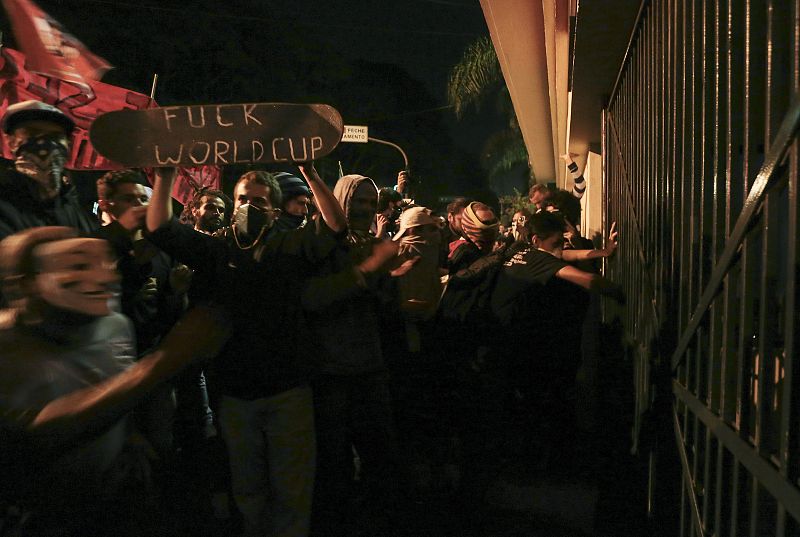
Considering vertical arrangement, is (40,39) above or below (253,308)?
above

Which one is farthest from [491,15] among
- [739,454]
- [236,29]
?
[236,29]

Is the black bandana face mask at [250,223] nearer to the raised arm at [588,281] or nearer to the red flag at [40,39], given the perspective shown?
the raised arm at [588,281]

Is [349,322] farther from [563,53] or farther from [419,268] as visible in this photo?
[563,53]

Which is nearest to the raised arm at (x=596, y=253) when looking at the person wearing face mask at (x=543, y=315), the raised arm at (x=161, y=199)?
the person wearing face mask at (x=543, y=315)

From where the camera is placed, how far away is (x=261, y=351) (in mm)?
3361

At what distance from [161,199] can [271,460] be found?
Result: 1.26 metres

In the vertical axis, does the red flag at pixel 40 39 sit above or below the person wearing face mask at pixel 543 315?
above

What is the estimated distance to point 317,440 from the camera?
388 centimetres

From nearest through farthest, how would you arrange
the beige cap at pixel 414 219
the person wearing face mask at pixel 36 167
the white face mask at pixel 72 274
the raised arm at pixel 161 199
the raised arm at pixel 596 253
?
the white face mask at pixel 72 274 < the raised arm at pixel 161 199 < the person wearing face mask at pixel 36 167 < the beige cap at pixel 414 219 < the raised arm at pixel 596 253

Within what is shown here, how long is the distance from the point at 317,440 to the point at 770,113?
2758mm

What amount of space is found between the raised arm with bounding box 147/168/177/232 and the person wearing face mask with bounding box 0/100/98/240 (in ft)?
2.31

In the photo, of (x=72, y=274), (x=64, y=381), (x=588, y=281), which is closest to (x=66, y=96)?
(x=588, y=281)

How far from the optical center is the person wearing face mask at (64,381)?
185 cm

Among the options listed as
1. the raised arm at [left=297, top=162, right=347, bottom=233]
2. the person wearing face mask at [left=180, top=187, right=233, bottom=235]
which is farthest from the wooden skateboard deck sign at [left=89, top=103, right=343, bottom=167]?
the person wearing face mask at [left=180, top=187, right=233, bottom=235]
